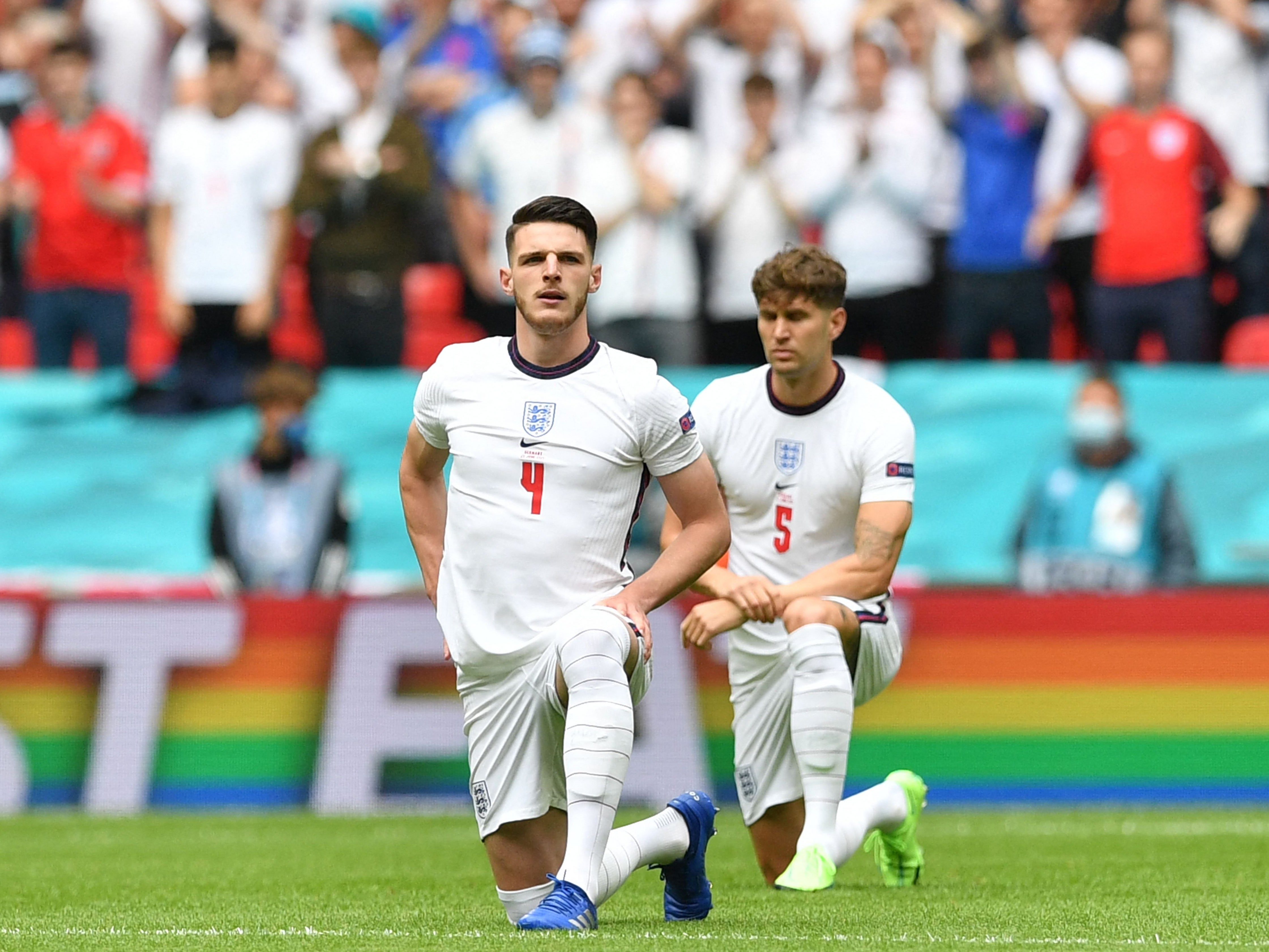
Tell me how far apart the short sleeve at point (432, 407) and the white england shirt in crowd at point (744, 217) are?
749 cm

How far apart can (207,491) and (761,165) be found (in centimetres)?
424

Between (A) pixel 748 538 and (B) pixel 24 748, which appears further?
(B) pixel 24 748

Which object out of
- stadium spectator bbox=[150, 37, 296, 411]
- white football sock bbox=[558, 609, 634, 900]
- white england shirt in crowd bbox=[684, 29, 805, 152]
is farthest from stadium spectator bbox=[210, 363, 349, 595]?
white football sock bbox=[558, 609, 634, 900]

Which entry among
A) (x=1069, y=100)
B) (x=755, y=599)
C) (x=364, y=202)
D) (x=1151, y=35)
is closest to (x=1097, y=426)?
(x=1069, y=100)

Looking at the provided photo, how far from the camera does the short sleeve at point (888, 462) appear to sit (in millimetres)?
6680

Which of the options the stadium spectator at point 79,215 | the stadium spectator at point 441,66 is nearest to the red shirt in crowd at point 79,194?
the stadium spectator at point 79,215

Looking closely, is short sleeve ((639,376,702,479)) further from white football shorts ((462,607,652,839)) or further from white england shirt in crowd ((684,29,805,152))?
white england shirt in crowd ((684,29,805,152))

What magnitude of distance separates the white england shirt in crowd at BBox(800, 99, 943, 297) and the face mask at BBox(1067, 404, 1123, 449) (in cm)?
187

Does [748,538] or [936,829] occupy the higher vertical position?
[748,538]

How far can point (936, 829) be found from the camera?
9297 millimetres

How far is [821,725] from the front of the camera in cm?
650

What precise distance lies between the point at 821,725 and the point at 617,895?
907mm

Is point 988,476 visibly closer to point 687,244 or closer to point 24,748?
point 687,244

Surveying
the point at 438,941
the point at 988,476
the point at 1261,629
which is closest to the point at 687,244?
the point at 988,476
